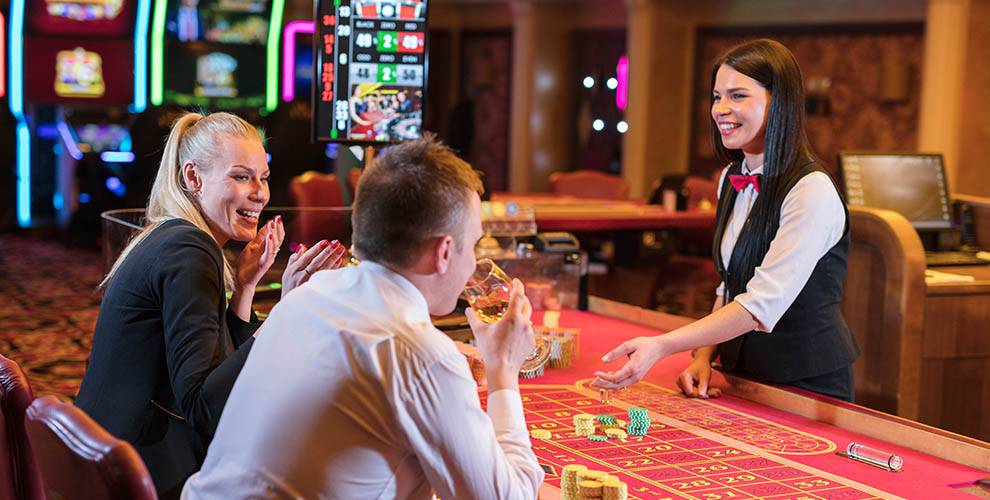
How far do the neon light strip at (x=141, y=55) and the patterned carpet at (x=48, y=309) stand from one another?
4.61ft

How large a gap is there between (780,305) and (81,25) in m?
8.68

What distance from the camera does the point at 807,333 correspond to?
9.15 ft

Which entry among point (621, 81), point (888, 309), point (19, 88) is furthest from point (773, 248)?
point (621, 81)

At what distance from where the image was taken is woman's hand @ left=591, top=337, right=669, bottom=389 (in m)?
2.39

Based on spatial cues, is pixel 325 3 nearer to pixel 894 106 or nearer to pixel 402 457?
pixel 402 457

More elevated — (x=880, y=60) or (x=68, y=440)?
(x=880, y=60)

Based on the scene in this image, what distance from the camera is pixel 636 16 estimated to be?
11375 millimetres

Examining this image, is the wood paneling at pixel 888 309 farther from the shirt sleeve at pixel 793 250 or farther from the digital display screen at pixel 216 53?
the digital display screen at pixel 216 53

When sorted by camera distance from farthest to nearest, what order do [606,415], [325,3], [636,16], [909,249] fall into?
[636,16]
[909,249]
[325,3]
[606,415]

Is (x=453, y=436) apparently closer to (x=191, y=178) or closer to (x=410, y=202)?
(x=410, y=202)

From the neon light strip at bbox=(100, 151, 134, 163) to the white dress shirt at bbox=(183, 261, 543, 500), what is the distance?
935cm

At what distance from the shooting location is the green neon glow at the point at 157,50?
10086 mm

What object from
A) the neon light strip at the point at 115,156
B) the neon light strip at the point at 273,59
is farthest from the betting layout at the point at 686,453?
the neon light strip at the point at 115,156

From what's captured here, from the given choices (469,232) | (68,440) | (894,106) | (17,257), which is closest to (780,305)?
(469,232)
